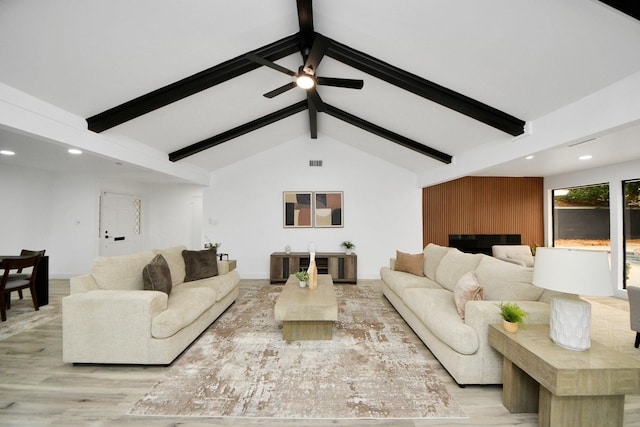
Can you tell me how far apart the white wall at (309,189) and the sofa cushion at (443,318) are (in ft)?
9.62

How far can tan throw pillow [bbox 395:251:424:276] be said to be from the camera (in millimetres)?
4316

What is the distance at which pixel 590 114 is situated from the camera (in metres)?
2.30

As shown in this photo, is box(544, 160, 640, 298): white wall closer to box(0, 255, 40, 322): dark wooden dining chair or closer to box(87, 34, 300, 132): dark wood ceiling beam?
box(87, 34, 300, 132): dark wood ceiling beam

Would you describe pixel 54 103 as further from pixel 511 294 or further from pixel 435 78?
pixel 511 294

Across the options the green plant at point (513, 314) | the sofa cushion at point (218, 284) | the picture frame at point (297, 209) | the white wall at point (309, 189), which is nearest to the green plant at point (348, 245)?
the white wall at point (309, 189)

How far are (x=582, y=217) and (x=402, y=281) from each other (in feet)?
17.2

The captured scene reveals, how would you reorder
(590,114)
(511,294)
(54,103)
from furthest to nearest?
(54,103) → (511,294) → (590,114)

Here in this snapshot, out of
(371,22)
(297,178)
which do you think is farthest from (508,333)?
(297,178)

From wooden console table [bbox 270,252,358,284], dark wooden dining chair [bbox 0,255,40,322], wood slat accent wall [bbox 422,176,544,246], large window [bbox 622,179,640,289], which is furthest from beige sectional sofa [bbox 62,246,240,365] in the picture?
large window [bbox 622,179,640,289]

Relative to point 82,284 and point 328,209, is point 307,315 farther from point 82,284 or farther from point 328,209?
point 328,209

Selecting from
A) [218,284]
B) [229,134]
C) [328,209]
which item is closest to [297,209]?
[328,209]

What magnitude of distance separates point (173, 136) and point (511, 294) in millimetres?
4709

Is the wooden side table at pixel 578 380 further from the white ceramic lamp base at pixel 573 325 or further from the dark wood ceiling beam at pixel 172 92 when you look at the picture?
the dark wood ceiling beam at pixel 172 92

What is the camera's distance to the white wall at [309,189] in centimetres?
620
